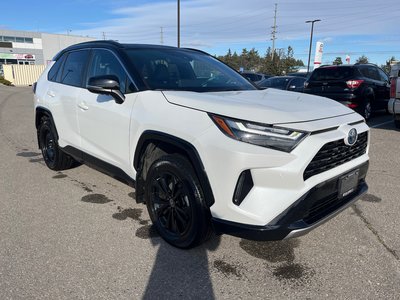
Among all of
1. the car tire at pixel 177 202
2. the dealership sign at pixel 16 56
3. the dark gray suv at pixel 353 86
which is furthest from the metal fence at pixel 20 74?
the car tire at pixel 177 202

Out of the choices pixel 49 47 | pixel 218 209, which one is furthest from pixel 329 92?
pixel 49 47

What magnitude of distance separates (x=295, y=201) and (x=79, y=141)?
109 inches

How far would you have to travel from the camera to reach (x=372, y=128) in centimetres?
894

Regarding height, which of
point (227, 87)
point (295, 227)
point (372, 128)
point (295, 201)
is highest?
point (227, 87)

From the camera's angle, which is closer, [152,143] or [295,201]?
[295,201]

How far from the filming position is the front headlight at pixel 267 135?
2391mm

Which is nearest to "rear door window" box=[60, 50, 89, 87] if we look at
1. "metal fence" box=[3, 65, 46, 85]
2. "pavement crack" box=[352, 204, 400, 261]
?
"pavement crack" box=[352, 204, 400, 261]

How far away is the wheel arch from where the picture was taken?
8.61ft

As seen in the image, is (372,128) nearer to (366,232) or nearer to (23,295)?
(366,232)

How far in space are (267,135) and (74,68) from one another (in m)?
3.02

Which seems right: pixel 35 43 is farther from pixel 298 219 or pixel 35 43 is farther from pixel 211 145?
pixel 298 219

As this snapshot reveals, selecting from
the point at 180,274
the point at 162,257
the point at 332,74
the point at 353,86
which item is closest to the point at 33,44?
the point at 332,74

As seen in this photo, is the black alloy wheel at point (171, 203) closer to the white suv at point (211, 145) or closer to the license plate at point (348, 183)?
the white suv at point (211, 145)

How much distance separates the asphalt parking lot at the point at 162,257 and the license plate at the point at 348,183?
1.79ft
